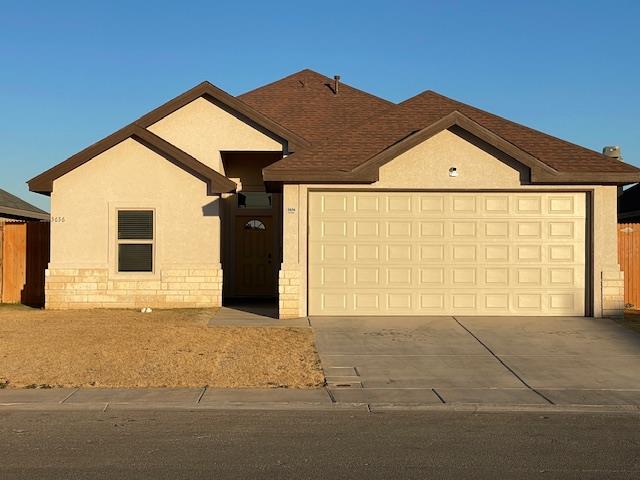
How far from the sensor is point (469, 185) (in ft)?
48.5

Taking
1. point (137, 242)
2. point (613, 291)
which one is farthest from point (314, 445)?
point (137, 242)

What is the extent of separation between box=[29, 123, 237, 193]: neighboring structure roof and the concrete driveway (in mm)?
3954

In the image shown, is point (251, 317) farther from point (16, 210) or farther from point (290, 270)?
point (16, 210)

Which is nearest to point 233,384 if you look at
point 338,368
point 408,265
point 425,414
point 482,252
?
point 338,368

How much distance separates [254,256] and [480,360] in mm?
9150

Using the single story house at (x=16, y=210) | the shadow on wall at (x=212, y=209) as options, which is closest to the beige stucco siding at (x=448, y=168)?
the shadow on wall at (x=212, y=209)

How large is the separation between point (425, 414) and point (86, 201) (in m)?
10.8

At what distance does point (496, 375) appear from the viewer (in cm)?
1015

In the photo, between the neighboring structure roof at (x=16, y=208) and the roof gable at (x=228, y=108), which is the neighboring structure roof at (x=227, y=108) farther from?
the neighboring structure roof at (x=16, y=208)

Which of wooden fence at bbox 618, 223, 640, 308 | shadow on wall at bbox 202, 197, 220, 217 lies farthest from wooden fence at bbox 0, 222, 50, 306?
wooden fence at bbox 618, 223, 640, 308

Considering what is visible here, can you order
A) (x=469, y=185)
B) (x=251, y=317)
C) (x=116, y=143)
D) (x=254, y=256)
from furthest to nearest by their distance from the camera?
(x=254, y=256) < (x=116, y=143) < (x=251, y=317) < (x=469, y=185)

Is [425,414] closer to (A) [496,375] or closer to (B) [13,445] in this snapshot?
(A) [496,375]

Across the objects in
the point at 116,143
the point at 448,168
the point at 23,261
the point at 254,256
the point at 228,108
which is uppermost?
the point at 228,108

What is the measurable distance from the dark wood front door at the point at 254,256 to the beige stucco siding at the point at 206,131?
1.87 metres
